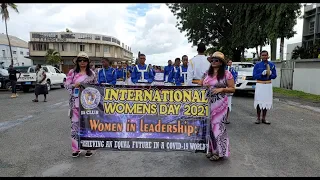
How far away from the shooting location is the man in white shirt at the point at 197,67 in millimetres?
5273

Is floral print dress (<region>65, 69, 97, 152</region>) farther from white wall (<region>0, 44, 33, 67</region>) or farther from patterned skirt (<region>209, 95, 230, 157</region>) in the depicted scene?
white wall (<region>0, 44, 33, 67</region>)

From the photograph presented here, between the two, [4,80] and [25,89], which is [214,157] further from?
[4,80]

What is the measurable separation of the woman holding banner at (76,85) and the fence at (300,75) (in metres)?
12.8

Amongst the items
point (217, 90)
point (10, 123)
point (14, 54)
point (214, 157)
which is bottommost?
point (10, 123)

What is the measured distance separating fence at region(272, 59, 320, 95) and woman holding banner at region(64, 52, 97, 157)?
41.8 feet

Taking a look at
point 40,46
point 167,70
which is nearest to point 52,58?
point 40,46

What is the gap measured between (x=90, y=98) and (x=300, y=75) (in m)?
14.4

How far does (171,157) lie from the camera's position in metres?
4.28

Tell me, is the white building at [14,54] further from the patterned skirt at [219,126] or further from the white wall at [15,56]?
the patterned skirt at [219,126]

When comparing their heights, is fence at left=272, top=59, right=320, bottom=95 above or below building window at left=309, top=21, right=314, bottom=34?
below

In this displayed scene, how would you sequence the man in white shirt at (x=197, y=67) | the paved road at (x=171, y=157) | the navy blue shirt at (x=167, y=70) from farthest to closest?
the navy blue shirt at (x=167, y=70) < the man in white shirt at (x=197, y=67) < the paved road at (x=171, y=157)

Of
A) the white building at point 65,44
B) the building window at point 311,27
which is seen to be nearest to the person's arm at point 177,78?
the building window at point 311,27

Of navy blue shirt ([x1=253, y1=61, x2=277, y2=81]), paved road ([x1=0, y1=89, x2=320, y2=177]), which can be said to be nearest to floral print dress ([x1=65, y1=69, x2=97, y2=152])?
paved road ([x1=0, y1=89, x2=320, y2=177])

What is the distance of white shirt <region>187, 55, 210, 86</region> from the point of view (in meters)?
5.28
